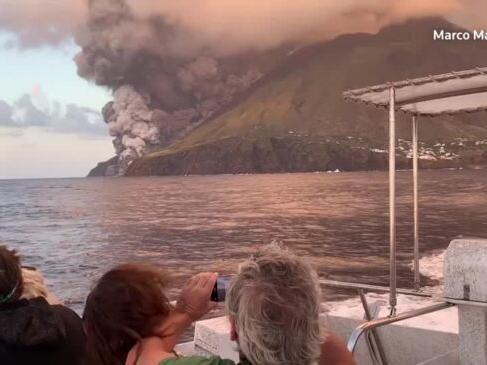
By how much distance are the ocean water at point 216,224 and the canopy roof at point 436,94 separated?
7.30 metres

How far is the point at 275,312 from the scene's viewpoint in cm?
72

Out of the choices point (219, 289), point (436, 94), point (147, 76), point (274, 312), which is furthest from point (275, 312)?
point (147, 76)

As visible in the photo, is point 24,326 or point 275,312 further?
point 24,326

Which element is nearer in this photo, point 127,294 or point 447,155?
point 127,294

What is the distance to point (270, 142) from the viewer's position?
10.1 metres

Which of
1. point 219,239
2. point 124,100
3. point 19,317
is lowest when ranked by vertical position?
point 219,239

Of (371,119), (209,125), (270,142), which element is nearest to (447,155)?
(371,119)

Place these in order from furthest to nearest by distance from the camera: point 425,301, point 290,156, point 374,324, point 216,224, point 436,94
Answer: point 216,224
point 290,156
point 425,301
point 436,94
point 374,324

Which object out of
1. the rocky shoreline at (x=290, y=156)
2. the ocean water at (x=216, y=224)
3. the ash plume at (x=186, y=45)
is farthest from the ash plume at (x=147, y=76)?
the ocean water at (x=216, y=224)

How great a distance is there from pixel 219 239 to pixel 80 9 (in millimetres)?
3846

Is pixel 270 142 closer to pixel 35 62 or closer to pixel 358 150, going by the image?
pixel 358 150

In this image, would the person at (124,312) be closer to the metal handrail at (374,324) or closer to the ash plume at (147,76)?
the metal handrail at (374,324)

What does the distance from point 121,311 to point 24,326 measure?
238mm

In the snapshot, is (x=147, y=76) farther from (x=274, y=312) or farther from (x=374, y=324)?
(x=274, y=312)
